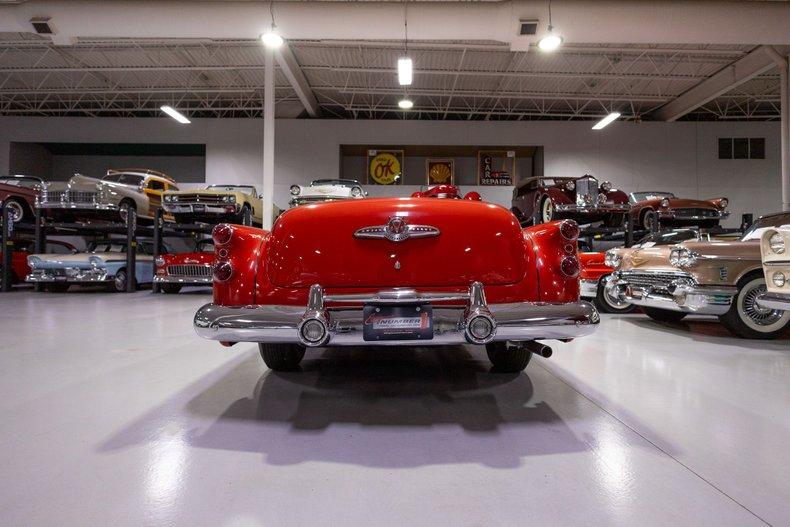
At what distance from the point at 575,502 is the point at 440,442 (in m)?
0.60

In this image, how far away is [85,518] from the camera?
132 cm

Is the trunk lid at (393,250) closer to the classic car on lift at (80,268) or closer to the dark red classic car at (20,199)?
the classic car on lift at (80,268)

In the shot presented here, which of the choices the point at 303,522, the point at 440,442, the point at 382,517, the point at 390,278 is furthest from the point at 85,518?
A: the point at 390,278

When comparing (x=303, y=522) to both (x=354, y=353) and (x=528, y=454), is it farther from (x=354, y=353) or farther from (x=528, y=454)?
(x=354, y=353)

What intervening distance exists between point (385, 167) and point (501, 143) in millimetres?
4525

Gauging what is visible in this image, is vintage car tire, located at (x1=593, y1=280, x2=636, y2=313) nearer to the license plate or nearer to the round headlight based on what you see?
the round headlight

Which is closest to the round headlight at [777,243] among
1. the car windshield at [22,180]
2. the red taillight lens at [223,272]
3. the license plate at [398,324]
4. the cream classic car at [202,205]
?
the license plate at [398,324]

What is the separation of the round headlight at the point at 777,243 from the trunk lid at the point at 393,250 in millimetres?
2930

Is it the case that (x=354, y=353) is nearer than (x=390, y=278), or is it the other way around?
(x=390, y=278)

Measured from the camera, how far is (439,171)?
16.9 m

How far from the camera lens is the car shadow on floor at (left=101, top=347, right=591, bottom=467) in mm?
1787

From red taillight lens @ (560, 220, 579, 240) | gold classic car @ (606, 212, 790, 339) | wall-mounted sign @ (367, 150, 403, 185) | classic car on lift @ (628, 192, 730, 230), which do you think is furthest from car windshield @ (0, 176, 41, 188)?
classic car on lift @ (628, 192, 730, 230)

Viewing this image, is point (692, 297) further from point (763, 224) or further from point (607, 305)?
point (607, 305)

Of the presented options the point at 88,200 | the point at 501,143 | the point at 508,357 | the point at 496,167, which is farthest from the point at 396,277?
the point at 496,167
